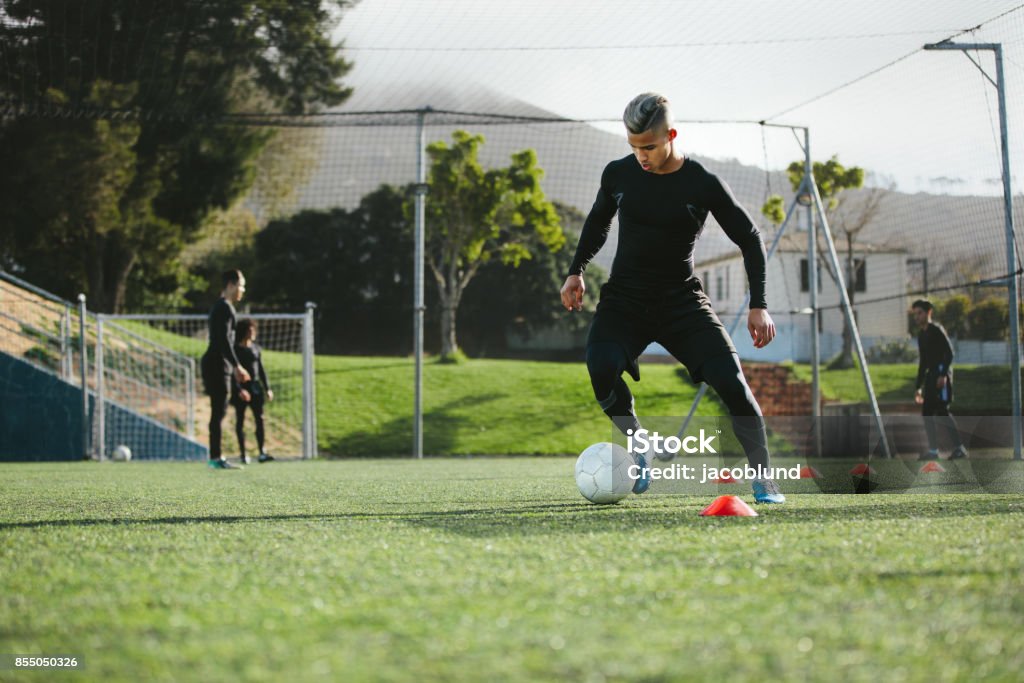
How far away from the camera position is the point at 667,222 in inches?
188

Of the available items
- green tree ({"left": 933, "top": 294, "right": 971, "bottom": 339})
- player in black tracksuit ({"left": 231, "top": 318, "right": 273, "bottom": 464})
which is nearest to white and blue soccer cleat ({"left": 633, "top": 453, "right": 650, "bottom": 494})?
player in black tracksuit ({"left": 231, "top": 318, "right": 273, "bottom": 464})

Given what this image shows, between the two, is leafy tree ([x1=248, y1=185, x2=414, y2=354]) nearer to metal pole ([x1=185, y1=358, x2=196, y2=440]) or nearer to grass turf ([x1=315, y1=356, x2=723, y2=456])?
grass turf ([x1=315, y1=356, x2=723, y2=456])

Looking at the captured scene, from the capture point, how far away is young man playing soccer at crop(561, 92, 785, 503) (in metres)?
4.74

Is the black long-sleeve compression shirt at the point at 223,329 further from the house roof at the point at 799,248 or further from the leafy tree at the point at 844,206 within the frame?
the house roof at the point at 799,248

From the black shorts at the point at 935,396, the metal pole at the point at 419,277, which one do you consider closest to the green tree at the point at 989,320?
the black shorts at the point at 935,396

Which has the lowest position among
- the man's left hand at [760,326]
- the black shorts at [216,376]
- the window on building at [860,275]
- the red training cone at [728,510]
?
the red training cone at [728,510]

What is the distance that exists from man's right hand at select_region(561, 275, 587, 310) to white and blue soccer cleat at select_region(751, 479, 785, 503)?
4.27 feet

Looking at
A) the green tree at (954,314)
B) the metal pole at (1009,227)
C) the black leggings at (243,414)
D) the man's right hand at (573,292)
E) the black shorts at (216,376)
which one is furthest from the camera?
the green tree at (954,314)

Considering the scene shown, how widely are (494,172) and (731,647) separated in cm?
2056

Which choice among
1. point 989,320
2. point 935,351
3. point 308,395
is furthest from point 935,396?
point 308,395

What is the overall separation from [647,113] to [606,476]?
1826 mm

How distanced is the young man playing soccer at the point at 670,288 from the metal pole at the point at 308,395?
1009 centimetres

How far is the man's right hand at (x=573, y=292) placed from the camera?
203 inches

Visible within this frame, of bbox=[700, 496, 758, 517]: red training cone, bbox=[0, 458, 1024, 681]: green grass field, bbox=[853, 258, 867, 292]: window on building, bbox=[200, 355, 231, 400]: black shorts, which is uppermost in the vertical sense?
bbox=[853, 258, 867, 292]: window on building
